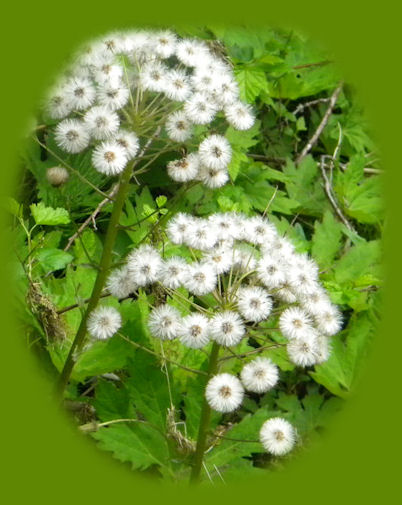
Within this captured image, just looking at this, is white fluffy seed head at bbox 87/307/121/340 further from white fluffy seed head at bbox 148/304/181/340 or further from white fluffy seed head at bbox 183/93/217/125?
white fluffy seed head at bbox 183/93/217/125

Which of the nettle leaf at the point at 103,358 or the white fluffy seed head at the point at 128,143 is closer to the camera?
the white fluffy seed head at the point at 128,143

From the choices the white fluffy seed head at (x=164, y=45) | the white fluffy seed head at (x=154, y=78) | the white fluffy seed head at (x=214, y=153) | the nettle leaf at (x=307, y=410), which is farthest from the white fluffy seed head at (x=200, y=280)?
the nettle leaf at (x=307, y=410)

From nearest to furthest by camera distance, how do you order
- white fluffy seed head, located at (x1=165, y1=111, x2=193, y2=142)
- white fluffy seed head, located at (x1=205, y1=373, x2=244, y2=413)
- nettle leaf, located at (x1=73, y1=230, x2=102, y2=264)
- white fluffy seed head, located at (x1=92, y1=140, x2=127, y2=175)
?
white fluffy seed head, located at (x1=205, y1=373, x2=244, y2=413), white fluffy seed head, located at (x1=92, y1=140, x2=127, y2=175), white fluffy seed head, located at (x1=165, y1=111, x2=193, y2=142), nettle leaf, located at (x1=73, y1=230, x2=102, y2=264)

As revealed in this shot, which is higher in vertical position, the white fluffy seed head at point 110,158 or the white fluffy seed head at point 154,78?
the white fluffy seed head at point 154,78

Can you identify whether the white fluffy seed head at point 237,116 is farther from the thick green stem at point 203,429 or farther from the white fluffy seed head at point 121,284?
the thick green stem at point 203,429

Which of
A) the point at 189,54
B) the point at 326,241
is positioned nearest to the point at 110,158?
the point at 189,54

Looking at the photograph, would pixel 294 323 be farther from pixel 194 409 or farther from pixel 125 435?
pixel 125 435

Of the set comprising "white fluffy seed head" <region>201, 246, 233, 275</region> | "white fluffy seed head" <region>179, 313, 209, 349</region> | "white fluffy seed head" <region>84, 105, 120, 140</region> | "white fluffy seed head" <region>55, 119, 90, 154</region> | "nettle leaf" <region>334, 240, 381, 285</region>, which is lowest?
"white fluffy seed head" <region>179, 313, 209, 349</region>

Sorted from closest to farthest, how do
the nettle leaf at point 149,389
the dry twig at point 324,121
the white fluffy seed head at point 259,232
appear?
1. the white fluffy seed head at point 259,232
2. the nettle leaf at point 149,389
3. the dry twig at point 324,121

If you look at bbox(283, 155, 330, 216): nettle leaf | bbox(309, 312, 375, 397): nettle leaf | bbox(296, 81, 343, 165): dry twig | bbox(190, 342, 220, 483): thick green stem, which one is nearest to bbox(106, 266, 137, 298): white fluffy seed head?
bbox(190, 342, 220, 483): thick green stem
